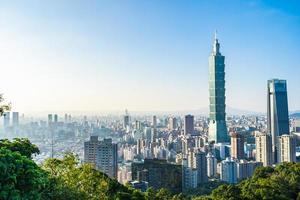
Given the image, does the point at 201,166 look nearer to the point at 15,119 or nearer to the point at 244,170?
the point at 244,170

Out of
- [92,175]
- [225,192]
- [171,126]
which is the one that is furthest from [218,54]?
[92,175]

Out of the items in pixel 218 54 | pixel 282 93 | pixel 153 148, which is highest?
pixel 218 54

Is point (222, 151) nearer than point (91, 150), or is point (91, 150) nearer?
point (91, 150)

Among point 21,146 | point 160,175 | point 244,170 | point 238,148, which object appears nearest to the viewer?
point 21,146

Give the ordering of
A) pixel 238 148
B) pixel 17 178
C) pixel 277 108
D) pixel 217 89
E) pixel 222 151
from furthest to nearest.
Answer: pixel 217 89
pixel 277 108
pixel 222 151
pixel 238 148
pixel 17 178

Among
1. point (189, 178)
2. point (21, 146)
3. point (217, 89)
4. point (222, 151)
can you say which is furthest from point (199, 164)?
point (217, 89)

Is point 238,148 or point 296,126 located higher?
point 296,126

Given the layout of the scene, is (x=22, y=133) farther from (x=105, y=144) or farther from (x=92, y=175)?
(x=92, y=175)
